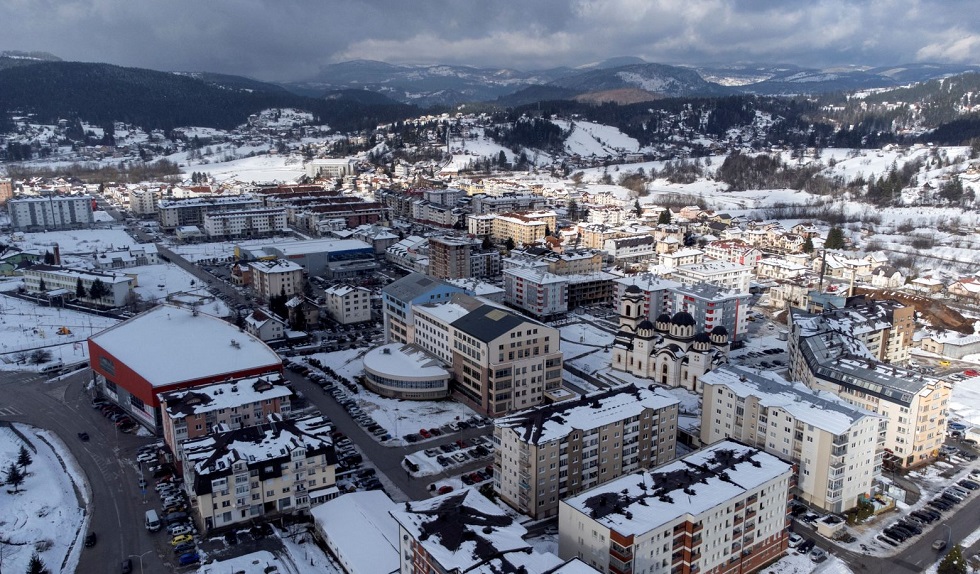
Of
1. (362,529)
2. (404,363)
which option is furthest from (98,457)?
(404,363)

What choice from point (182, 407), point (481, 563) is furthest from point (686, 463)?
point (182, 407)

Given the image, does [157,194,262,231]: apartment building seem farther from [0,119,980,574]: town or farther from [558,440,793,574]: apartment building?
[558,440,793,574]: apartment building

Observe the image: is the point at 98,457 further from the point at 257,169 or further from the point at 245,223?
the point at 257,169

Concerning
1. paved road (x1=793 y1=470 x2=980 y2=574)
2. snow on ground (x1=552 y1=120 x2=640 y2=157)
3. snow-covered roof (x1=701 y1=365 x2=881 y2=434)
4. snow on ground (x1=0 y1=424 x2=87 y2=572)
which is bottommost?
paved road (x1=793 y1=470 x2=980 y2=574)

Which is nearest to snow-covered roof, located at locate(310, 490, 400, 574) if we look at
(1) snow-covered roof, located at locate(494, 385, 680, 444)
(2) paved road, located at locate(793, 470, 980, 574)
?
(1) snow-covered roof, located at locate(494, 385, 680, 444)

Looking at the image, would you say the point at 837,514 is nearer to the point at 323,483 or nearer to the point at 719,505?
the point at 719,505

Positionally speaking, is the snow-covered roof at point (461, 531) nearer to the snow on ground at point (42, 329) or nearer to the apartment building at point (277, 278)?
the snow on ground at point (42, 329)
